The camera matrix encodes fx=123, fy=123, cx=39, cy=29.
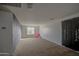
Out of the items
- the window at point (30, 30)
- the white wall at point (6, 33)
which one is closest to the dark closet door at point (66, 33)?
the white wall at point (6, 33)

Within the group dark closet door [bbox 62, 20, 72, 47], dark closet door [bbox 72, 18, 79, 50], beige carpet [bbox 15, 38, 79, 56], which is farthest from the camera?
dark closet door [bbox 62, 20, 72, 47]

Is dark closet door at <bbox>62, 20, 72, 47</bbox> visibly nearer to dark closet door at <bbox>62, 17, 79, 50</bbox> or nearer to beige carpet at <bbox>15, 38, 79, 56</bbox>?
dark closet door at <bbox>62, 17, 79, 50</bbox>

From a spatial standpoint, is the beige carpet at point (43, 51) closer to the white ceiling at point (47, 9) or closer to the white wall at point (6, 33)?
the white wall at point (6, 33)

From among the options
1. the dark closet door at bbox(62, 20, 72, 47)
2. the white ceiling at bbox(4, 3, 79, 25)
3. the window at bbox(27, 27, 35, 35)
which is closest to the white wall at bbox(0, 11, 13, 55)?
the white ceiling at bbox(4, 3, 79, 25)

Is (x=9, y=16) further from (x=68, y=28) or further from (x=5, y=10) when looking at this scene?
(x=68, y=28)

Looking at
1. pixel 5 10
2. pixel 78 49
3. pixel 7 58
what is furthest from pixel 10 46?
pixel 7 58

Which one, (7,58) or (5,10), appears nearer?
(7,58)

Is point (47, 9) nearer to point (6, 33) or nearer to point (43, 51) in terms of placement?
point (6, 33)

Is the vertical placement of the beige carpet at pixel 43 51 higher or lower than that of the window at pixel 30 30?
lower

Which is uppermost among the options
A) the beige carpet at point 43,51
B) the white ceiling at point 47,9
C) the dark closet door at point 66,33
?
the white ceiling at point 47,9

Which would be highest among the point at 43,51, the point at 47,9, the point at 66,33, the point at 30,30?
the point at 47,9

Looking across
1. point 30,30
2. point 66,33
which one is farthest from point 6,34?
point 30,30

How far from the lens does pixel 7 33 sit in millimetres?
5148

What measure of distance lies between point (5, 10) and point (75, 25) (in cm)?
365
